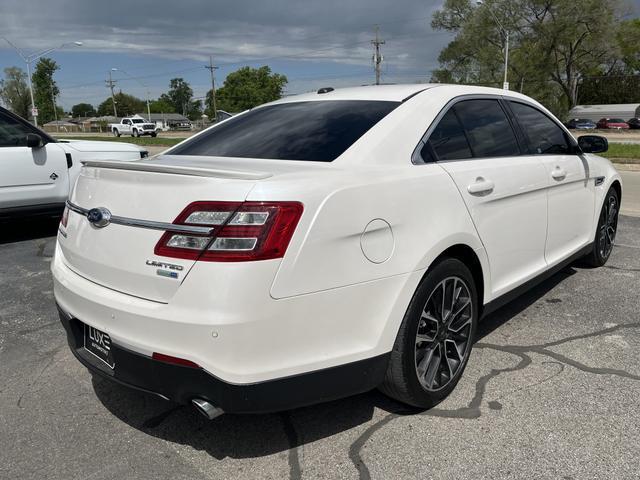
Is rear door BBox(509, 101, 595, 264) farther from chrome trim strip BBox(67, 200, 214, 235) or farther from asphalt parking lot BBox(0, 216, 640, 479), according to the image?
chrome trim strip BBox(67, 200, 214, 235)

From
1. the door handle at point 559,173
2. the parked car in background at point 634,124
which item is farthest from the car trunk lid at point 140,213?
the parked car in background at point 634,124

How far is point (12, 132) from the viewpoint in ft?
22.2

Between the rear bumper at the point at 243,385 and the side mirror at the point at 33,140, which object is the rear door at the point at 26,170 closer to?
the side mirror at the point at 33,140

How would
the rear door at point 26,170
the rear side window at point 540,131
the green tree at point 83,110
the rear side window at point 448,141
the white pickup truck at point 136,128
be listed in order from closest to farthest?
the rear side window at point 448,141 < the rear side window at point 540,131 < the rear door at point 26,170 < the white pickup truck at point 136,128 < the green tree at point 83,110

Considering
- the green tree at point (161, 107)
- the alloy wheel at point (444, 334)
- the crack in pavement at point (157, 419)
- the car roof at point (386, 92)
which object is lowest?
the crack in pavement at point (157, 419)

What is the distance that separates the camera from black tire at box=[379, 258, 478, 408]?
2.63 meters

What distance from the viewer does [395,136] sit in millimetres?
2852

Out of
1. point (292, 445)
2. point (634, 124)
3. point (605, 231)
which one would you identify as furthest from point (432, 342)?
point (634, 124)

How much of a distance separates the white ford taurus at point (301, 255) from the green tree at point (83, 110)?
191 metres

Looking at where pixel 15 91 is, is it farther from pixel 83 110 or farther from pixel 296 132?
pixel 296 132

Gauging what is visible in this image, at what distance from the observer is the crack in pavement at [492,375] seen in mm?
2619

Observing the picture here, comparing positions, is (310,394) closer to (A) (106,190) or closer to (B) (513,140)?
(A) (106,190)

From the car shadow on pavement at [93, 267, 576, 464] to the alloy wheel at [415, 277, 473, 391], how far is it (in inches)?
8.4

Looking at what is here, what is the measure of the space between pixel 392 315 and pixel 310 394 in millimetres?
493
